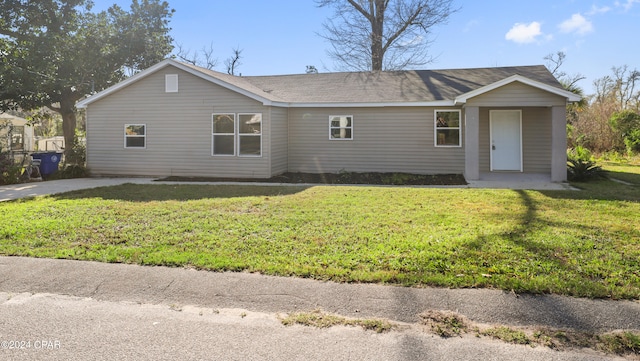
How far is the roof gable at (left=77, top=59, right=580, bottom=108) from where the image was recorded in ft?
47.9

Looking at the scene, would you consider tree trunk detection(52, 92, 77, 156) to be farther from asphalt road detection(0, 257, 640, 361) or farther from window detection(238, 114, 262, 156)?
asphalt road detection(0, 257, 640, 361)

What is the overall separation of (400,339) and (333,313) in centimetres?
71

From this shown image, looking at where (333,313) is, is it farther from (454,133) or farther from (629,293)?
(454,133)

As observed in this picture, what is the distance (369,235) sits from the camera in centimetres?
637

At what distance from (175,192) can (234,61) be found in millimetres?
27100

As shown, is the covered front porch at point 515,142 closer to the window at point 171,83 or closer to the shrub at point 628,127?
the shrub at point 628,127

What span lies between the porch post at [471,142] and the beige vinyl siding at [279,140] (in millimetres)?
6196

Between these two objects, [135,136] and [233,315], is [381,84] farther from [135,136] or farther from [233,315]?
[233,315]

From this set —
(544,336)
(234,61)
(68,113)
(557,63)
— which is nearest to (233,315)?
(544,336)

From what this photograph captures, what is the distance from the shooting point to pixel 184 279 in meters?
4.74

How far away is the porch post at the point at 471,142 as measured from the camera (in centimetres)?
1330

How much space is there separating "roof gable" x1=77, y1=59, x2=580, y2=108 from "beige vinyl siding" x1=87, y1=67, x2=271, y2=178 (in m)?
0.34

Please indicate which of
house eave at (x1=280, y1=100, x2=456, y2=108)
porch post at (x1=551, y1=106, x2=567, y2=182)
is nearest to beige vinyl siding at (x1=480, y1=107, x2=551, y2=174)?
porch post at (x1=551, y1=106, x2=567, y2=182)

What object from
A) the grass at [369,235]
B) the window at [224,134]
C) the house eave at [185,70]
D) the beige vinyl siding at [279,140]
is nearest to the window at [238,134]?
the window at [224,134]
